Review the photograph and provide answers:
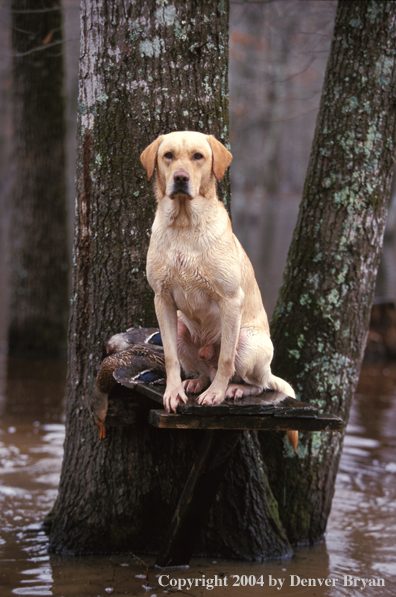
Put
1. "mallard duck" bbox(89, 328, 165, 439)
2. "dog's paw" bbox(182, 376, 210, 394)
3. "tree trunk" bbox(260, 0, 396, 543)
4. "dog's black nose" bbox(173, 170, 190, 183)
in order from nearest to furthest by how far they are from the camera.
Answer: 1. "dog's black nose" bbox(173, 170, 190, 183)
2. "dog's paw" bbox(182, 376, 210, 394)
3. "mallard duck" bbox(89, 328, 165, 439)
4. "tree trunk" bbox(260, 0, 396, 543)

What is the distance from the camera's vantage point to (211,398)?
345 cm

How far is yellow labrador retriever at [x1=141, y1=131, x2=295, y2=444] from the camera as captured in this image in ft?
11.3

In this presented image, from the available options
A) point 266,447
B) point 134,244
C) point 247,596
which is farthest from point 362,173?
point 247,596

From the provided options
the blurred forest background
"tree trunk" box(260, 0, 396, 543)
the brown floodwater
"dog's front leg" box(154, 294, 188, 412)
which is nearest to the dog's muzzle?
"dog's front leg" box(154, 294, 188, 412)

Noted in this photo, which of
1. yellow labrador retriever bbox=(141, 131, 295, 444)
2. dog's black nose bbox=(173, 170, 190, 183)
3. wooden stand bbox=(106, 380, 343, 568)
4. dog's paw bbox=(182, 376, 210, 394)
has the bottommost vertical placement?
wooden stand bbox=(106, 380, 343, 568)

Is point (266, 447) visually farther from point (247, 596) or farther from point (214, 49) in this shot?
point (214, 49)

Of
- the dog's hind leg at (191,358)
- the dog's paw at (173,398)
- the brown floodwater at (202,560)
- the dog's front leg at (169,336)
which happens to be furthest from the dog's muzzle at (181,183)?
the brown floodwater at (202,560)

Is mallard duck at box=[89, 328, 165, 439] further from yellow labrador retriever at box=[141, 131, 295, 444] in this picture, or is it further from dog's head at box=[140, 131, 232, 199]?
dog's head at box=[140, 131, 232, 199]

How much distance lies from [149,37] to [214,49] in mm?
437

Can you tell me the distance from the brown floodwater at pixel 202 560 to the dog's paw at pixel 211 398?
139 centimetres

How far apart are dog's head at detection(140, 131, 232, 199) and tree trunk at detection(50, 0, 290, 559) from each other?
0.89 m

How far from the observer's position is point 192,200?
3.53 m

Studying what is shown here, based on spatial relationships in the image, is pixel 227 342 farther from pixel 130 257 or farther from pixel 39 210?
pixel 39 210

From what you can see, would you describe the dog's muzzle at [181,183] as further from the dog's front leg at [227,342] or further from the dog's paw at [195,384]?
the dog's paw at [195,384]
